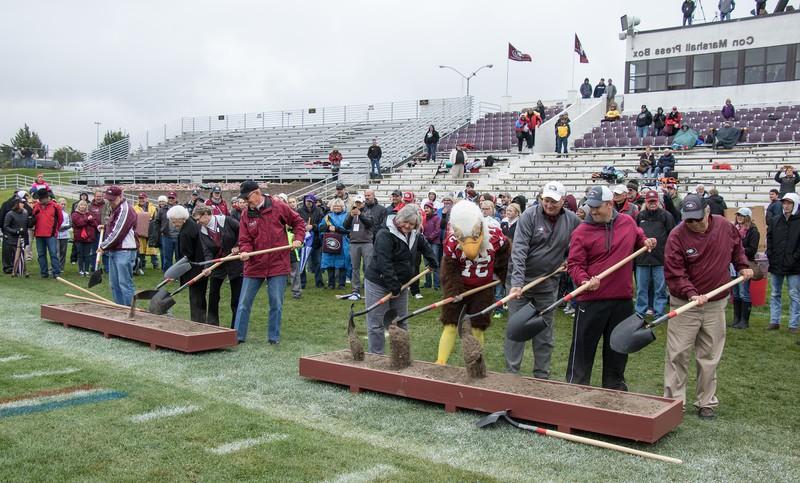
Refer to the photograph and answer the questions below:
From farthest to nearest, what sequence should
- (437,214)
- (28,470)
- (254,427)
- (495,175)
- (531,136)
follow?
(531,136) → (495,175) → (437,214) → (254,427) → (28,470)

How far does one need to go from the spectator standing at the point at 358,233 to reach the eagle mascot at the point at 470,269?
5.99 meters

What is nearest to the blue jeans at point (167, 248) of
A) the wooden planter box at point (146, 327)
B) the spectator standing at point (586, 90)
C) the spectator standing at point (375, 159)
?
the wooden planter box at point (146, 327)

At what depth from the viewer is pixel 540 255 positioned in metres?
6.86

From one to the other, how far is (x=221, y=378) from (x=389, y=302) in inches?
75.2

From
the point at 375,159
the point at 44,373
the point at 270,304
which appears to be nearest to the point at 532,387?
the point at 270,304

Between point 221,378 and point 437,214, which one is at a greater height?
point 437,214

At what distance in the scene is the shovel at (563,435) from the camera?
4914mm

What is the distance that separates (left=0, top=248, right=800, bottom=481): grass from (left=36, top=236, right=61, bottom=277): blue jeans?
25.1 ft

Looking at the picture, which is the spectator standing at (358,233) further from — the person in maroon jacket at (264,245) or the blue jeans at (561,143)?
the blue jeans at (561,143)

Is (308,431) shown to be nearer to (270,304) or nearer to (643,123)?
(270,304)

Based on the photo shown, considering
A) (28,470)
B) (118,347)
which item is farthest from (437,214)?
(28,470)

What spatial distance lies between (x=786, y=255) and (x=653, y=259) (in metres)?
1.71

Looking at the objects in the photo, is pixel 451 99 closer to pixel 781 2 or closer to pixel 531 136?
pixel 531 136

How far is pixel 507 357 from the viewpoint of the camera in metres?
6.97
